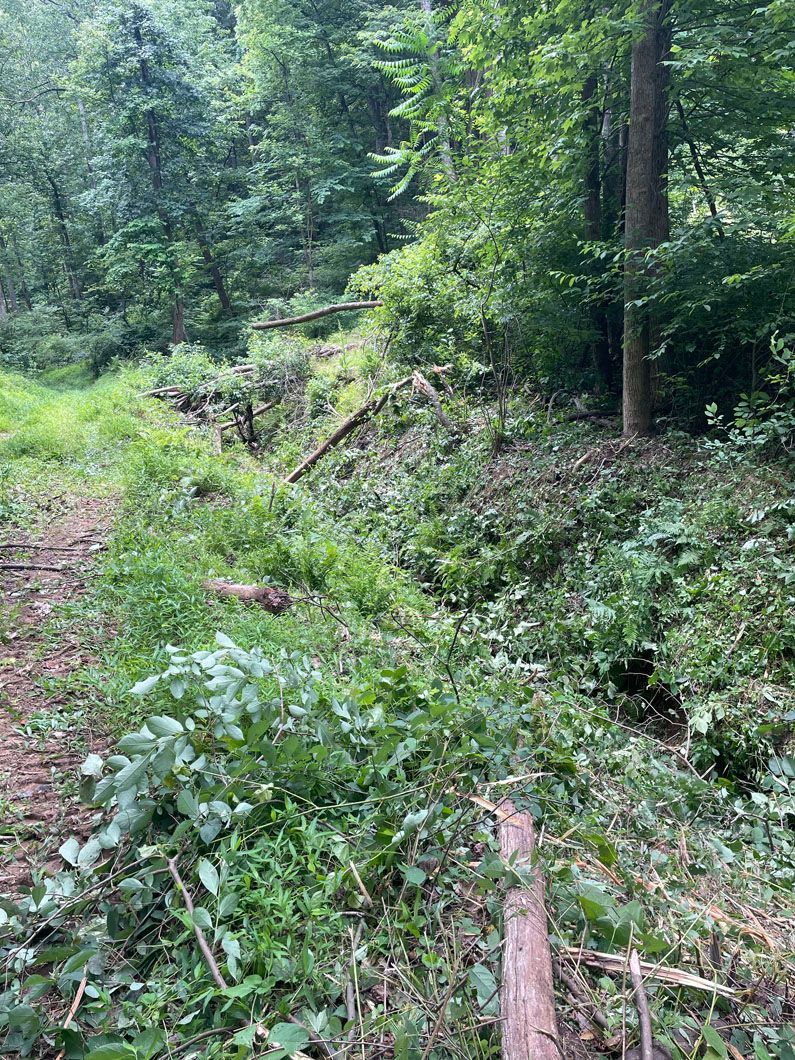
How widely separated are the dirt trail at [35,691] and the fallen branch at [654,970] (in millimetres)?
1866

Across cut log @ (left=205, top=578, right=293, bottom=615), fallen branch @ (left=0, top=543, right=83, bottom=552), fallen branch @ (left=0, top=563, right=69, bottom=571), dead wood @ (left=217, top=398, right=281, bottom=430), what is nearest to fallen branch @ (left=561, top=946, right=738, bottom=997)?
cut log @ (left=205, top=578, right=293, bottom=615)

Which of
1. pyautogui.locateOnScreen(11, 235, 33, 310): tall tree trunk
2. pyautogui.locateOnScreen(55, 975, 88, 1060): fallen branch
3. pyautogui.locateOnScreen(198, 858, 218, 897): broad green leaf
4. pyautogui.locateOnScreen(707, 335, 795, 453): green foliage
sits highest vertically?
pyautogui.locateOnScreen(11, 235, 33, 310): tall tree trunk

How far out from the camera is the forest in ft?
6.01

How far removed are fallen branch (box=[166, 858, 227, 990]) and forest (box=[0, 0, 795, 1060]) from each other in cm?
3

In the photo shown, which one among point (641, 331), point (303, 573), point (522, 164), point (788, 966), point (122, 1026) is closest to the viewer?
point (122, 1026)

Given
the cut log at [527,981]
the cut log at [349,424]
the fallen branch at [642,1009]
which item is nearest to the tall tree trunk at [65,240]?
the cut log at [349,424]

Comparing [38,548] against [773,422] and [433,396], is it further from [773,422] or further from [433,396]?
[773,422]

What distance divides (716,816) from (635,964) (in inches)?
65.9

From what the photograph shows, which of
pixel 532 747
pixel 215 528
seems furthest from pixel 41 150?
pixel 532 747

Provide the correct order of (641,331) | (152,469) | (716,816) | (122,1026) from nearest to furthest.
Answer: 1. (122,1026)
2. (716,816)
3. (641,331)
4. (152,469)

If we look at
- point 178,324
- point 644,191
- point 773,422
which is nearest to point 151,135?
point 178,324

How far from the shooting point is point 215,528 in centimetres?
612

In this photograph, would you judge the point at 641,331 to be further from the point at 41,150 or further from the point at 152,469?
the point at 41,150

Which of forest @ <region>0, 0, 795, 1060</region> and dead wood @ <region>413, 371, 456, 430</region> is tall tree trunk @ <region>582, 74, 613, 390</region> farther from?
dead wood @ <region>413, 371, 456, 430</region>
